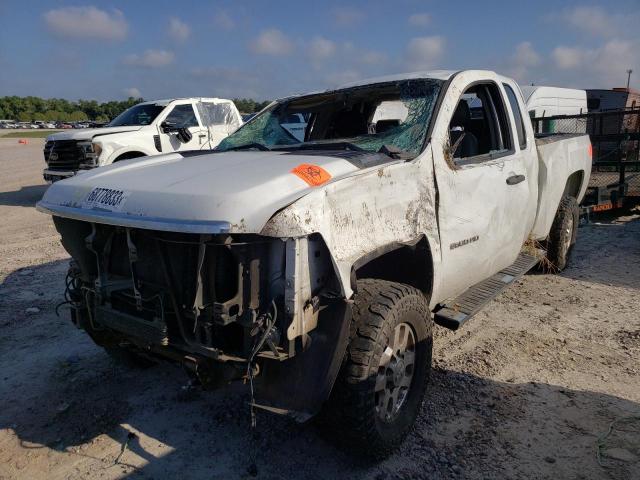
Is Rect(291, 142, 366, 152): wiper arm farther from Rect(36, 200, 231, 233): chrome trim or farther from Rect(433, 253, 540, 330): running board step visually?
Rect(36, 200, 231, 233): chrome trim

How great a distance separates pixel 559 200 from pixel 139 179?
171 inches

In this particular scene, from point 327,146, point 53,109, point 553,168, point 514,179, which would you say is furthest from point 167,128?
point 53,109

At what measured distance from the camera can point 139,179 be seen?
2844 mm

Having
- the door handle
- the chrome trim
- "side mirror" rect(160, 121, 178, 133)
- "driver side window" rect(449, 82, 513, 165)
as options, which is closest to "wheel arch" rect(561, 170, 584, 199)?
"driver side window" rect(449, 82, 513, 165)

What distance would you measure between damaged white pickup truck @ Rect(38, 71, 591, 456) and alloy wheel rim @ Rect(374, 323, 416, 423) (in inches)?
0.5

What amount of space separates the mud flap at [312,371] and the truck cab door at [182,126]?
9297mm

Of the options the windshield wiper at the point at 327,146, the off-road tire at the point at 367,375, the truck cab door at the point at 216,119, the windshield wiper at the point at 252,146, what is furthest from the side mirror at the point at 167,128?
the off-road tire at the point at 367,375

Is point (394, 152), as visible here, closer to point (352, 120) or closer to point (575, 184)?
point (352, 120)

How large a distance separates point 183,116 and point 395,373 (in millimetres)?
9766

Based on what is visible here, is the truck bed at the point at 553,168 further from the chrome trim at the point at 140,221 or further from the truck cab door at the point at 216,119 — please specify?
the truck cab door at the point at 216,119

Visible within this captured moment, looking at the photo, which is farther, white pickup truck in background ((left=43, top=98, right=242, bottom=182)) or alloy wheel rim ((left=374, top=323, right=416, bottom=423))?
white pickup truck in background ((left=43, top=98, right=242, bottom=182))

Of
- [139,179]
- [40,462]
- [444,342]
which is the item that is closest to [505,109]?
[444,342]

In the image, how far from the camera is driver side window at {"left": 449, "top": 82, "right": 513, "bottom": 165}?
158 inches

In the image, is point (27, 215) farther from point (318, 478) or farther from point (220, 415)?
point (318, 478)
